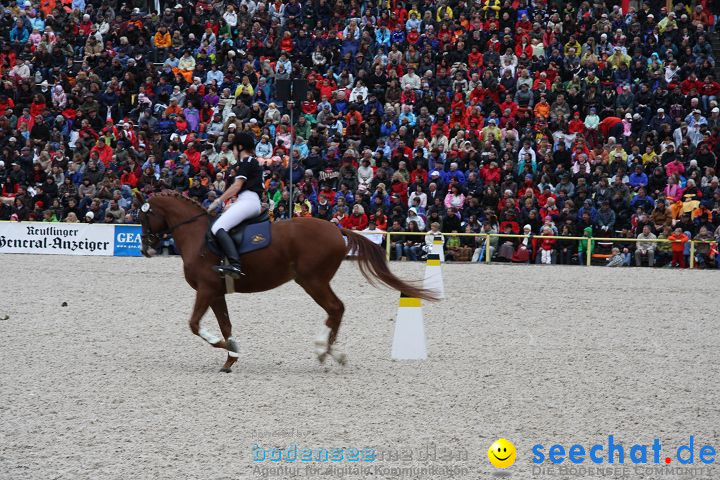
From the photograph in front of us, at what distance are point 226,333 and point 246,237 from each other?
100 centimetres

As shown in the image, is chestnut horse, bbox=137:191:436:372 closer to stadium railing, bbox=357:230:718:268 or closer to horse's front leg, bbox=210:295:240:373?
horse's front leg, bbox=210:295:240:373

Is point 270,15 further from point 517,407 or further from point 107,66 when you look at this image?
point 517,407

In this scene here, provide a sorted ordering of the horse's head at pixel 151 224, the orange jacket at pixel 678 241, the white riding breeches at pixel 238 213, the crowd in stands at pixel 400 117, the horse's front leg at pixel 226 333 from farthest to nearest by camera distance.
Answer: the crowd in stands at pixel 400 117 → the orange jacket at pixel 678 241 → the horse's head at pixel 151 224 → the white riding breeches at pixel 238 213 → the horse's front leg at pixel 226 333

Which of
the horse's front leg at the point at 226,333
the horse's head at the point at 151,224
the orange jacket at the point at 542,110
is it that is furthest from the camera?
the orange jacket at the point at 542,110

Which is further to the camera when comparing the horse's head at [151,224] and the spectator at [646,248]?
the spectator at [646,248]

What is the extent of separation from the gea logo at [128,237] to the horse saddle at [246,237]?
14764 mm

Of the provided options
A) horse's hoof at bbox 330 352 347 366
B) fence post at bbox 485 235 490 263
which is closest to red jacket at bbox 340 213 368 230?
fence post at bbox 485 235 490 263

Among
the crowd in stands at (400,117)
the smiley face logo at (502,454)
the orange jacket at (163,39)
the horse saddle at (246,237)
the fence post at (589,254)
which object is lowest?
the smiley face logo at (502,454)

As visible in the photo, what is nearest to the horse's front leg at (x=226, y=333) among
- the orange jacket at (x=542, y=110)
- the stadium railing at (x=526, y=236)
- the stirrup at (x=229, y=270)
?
the stirrup at (x=229, y=270)

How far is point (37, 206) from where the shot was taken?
1047 inches

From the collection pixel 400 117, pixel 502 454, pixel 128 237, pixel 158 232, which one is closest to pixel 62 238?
pixel 128 237

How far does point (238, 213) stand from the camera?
10984 mm

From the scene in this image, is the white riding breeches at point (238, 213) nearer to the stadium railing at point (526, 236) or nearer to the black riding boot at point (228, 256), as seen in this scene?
the black riding boot at point (228, 256)

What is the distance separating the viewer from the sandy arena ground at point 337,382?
7.28 meters
